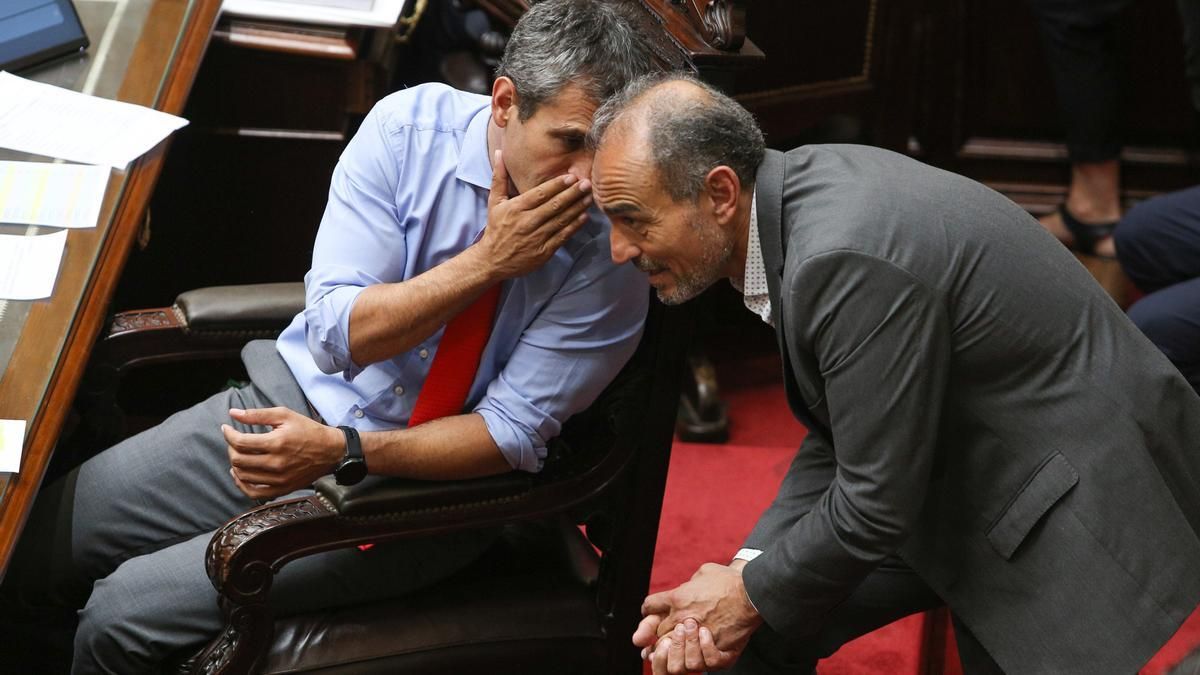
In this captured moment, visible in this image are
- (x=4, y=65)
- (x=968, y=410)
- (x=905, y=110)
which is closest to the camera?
(x=968, y=410)

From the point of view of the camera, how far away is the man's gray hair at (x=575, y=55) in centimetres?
184

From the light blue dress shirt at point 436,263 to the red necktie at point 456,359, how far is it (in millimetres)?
23

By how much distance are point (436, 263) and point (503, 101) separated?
0.28 metres

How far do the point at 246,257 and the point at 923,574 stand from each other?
64.8 inches

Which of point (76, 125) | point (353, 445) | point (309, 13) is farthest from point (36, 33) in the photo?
point (353, 445)

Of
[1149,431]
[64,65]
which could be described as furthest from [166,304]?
[1149,431]

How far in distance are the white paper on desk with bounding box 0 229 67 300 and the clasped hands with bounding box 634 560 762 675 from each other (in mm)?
1025

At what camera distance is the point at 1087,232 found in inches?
153

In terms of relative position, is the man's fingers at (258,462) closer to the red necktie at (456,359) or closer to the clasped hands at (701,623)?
the red necktie at (456,359)

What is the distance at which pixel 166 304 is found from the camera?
117 inches

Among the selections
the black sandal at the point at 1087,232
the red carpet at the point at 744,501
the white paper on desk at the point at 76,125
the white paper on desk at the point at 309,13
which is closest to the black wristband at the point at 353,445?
the white paper on desk at the point at 76,125

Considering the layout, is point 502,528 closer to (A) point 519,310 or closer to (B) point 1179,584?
(A) point 519,310

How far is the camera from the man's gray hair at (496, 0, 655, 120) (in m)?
1.84

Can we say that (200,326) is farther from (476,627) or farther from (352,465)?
(476,627)
